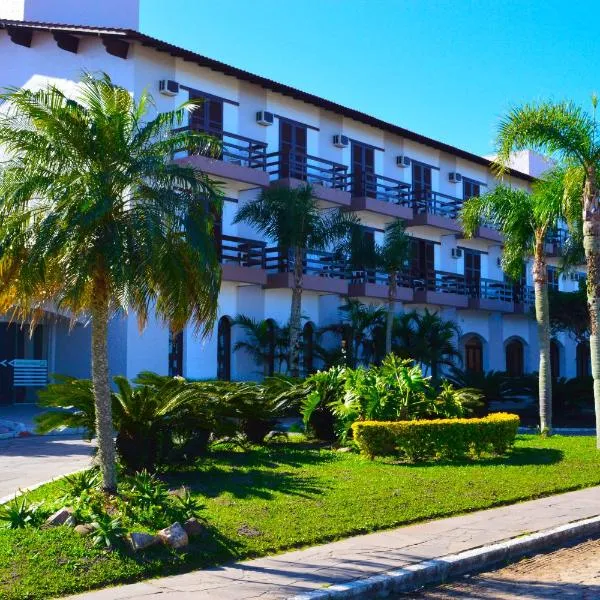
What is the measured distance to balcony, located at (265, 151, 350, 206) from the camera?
3081 centimetres

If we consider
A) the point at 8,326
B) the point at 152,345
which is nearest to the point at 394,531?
the point at 152,345

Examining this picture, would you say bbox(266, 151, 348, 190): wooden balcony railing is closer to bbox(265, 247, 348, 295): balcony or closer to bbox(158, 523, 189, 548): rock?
bbox(265, 247, 348, 295): balcony

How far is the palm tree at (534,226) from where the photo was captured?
20031mm

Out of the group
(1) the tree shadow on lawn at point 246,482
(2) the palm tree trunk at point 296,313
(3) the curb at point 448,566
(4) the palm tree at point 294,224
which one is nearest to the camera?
(3) the curb at point 448,566

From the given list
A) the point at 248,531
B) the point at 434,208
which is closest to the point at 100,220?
the point at 248,531

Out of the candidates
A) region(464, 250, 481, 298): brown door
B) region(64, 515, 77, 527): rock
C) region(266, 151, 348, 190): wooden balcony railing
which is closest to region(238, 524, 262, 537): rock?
region(64, 515, 77, 527): rock

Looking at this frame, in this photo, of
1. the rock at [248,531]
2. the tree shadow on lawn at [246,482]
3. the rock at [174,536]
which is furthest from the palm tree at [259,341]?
the rock at [174,536]

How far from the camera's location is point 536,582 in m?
8.33

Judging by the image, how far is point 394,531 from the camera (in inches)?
389

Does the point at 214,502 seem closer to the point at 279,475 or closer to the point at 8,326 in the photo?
the point at 279,475

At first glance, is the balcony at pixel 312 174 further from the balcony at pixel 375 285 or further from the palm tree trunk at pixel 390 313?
the palm tree trunk at pixel 390 313

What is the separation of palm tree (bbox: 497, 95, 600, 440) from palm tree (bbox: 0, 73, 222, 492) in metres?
9.37

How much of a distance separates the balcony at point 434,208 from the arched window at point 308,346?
7.02 metres

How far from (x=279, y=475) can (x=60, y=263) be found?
14.2 ft
